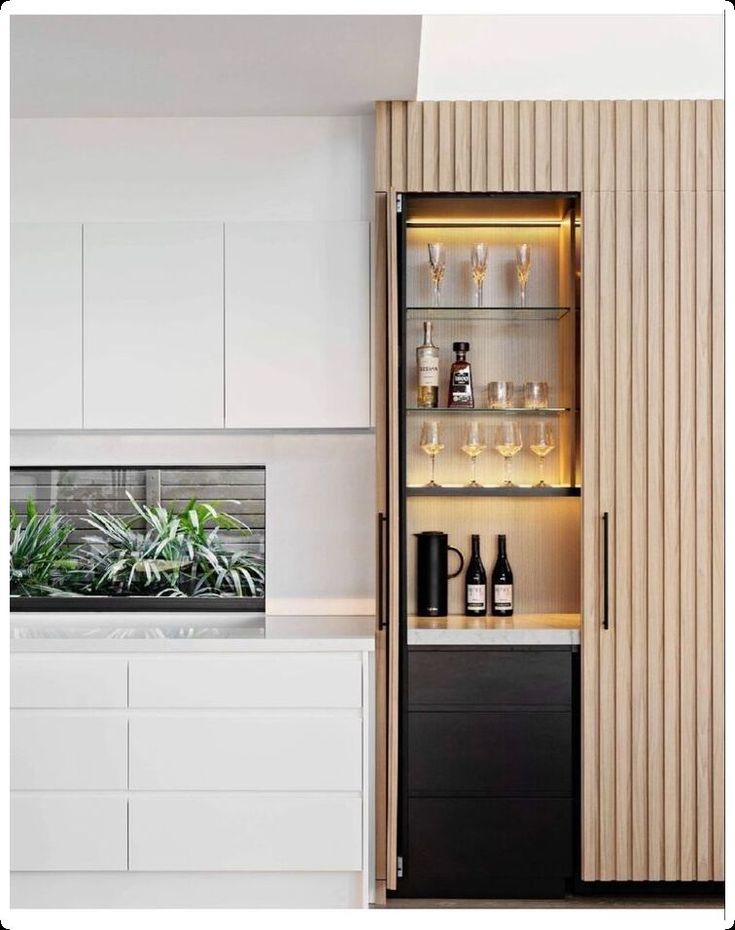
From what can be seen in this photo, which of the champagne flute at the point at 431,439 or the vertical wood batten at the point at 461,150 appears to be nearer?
the vertical wood batten at the point at 461,150

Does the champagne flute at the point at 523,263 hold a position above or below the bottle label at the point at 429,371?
above

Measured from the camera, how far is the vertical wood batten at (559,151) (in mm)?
3105

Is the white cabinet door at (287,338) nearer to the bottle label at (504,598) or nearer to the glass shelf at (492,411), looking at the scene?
the glass shelf at (492,411)

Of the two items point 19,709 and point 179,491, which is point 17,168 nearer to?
point 179,491

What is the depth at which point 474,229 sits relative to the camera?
3414 mm

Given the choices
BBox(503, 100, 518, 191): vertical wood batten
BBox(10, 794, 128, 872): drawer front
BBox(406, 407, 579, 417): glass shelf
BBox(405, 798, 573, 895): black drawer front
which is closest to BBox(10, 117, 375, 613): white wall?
BBox(503, 100, 518, 191): vertical wood batten

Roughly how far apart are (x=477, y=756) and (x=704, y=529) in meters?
1.03

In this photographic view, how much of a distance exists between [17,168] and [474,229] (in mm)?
1624

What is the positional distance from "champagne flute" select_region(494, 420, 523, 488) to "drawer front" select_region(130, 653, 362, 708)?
→ 0.91 meters

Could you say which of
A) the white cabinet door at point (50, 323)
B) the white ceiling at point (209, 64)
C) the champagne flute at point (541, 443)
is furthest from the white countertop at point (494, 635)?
the white ceiling at point (209, 64)

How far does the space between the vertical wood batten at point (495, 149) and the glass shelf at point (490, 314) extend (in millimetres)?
421

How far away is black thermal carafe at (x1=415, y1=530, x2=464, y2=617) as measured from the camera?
328cm

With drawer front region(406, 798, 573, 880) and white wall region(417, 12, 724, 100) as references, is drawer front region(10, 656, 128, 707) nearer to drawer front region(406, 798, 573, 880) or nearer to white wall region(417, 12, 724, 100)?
drawer front region(406, 798, 573, 880)

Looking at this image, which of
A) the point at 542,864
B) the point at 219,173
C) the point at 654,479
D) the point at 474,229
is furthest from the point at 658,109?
the point at 542,864
